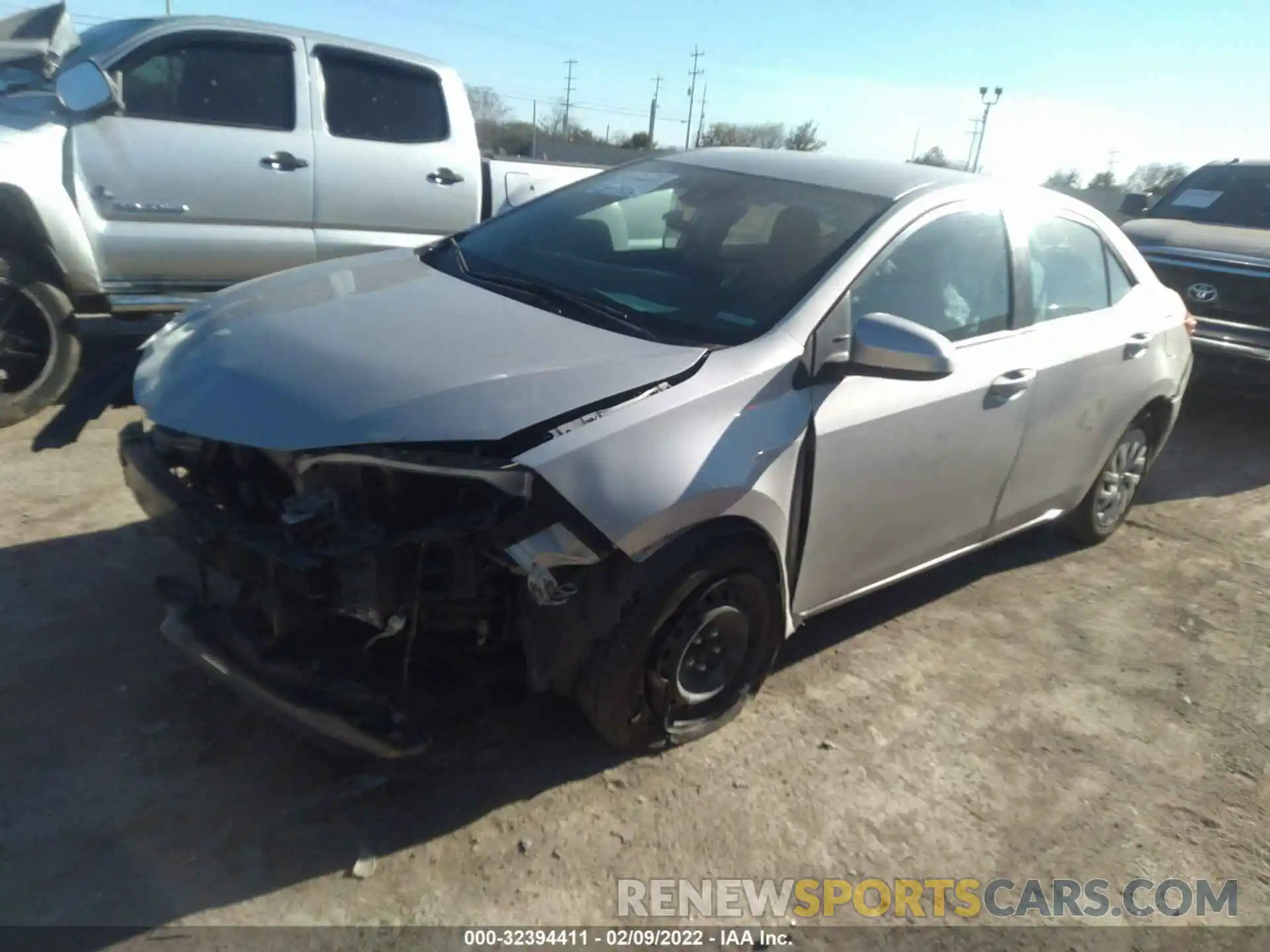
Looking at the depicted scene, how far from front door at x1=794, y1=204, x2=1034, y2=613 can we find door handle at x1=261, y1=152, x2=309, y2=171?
4051 millimetres

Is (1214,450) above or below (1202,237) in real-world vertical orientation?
below

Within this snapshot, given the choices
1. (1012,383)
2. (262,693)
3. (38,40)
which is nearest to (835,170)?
(1012,383)

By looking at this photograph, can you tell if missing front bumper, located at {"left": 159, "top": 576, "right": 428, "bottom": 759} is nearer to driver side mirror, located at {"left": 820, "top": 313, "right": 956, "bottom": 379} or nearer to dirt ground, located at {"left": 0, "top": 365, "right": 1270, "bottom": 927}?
dirt ground, located at {"left": 0, "top": 365, "right": 1270, "bottom": 927}

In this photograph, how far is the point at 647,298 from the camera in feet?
11.0

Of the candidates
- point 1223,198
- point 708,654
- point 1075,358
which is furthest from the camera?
point 1223,198

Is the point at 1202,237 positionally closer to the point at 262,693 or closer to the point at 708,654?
the point at 708,654

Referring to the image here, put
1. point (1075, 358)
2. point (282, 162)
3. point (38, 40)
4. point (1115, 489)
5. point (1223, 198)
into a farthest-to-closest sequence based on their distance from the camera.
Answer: point (1223, 198)
point (38, 40)
point (282, 162)
point (1115, 489)
point (1075, 358)

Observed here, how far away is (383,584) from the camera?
8.21 feet

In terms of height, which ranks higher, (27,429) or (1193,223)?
(1193,223)

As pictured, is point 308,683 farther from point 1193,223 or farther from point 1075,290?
point 1193,223

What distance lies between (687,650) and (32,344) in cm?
414

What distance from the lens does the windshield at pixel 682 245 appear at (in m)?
3.24

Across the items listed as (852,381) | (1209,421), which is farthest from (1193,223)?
(852,381)

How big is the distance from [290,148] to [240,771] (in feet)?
14.1
